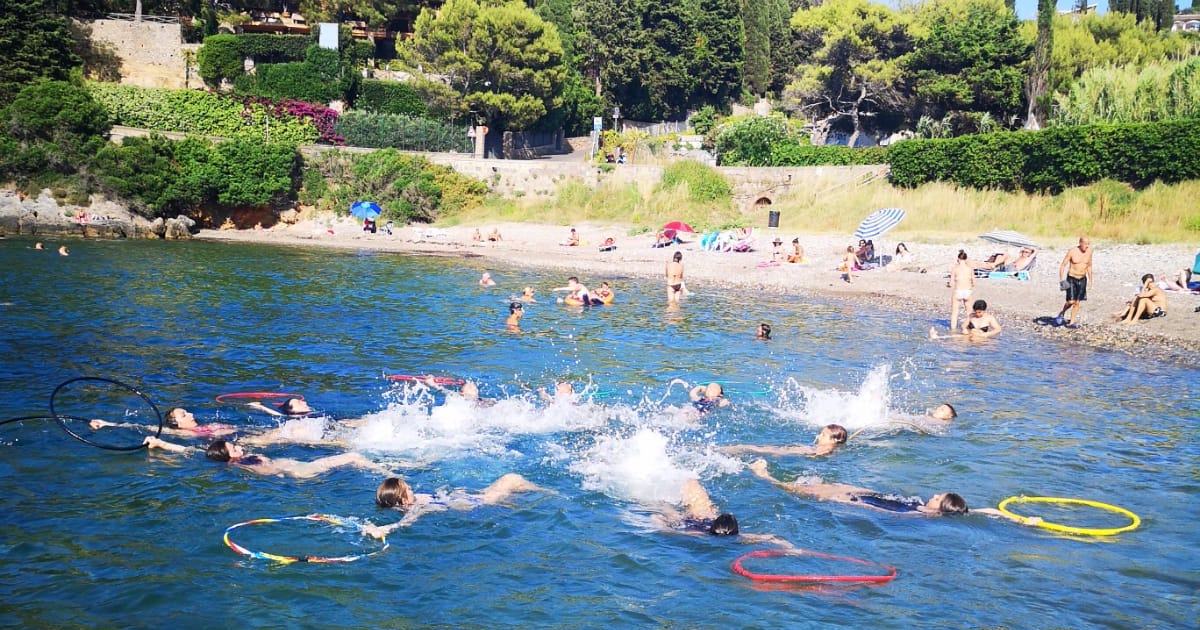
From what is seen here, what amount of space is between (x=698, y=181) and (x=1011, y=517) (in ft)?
104

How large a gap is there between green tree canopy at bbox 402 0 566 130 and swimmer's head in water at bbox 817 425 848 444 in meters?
43.6

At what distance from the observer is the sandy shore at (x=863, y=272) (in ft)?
70.8

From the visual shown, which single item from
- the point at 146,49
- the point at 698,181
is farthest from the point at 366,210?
the point at 146,49

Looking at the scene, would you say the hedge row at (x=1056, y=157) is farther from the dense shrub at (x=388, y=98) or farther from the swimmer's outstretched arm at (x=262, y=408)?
the swimmer's outstretched arm at (x=262, y=408)

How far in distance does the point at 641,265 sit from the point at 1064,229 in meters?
13.4

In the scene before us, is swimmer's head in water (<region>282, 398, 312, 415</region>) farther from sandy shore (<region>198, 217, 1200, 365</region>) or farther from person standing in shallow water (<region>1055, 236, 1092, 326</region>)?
person standing in shallow water (<region>1055, 236, 1092, 326</region>)

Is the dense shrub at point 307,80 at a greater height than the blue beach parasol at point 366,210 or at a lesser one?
greater

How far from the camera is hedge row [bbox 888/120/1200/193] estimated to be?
30328 millimetres

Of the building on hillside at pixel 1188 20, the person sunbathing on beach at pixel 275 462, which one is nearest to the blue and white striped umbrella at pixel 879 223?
the person sunbathing on beach at pixel 275 462

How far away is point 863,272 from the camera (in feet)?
96.8

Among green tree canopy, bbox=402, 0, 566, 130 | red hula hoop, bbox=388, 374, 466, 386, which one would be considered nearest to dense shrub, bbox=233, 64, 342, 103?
green tree canopy, bbox=402, 0, 566, 130

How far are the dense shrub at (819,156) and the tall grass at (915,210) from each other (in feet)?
8.98

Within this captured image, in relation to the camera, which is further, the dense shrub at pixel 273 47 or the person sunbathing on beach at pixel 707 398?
the dense shrub at pixel 273 47

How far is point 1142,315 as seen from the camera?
21.5 m
